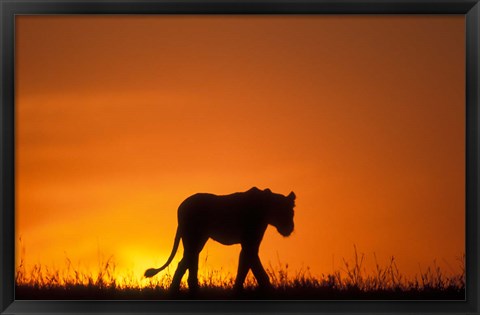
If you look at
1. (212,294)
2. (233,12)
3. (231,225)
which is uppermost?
(233,12)

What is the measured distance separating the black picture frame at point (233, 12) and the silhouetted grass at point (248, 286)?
6 centimetres

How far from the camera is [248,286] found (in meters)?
5.92

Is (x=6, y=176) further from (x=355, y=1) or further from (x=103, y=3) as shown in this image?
(x=355, y=1)

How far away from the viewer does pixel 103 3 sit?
5.90 meters

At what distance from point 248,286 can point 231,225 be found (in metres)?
0.39

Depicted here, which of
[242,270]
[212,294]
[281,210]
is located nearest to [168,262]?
[212,294]

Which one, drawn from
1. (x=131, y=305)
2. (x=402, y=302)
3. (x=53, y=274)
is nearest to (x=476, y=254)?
(x=402, y=302)

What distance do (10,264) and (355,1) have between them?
7.96 feet

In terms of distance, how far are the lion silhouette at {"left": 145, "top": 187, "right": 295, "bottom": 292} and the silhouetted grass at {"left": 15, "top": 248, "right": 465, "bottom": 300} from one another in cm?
Result: 6

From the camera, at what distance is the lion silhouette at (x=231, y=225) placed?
19.4 feet

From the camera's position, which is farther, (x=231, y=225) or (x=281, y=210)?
(x=231, y=225)

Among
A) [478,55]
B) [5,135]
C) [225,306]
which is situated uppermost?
[478,55]

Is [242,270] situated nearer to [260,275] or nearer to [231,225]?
[260,275]

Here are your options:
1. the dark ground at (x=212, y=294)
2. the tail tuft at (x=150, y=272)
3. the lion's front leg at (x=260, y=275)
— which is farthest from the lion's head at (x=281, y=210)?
Answer: the tail tuft at (x=150, y=272)
